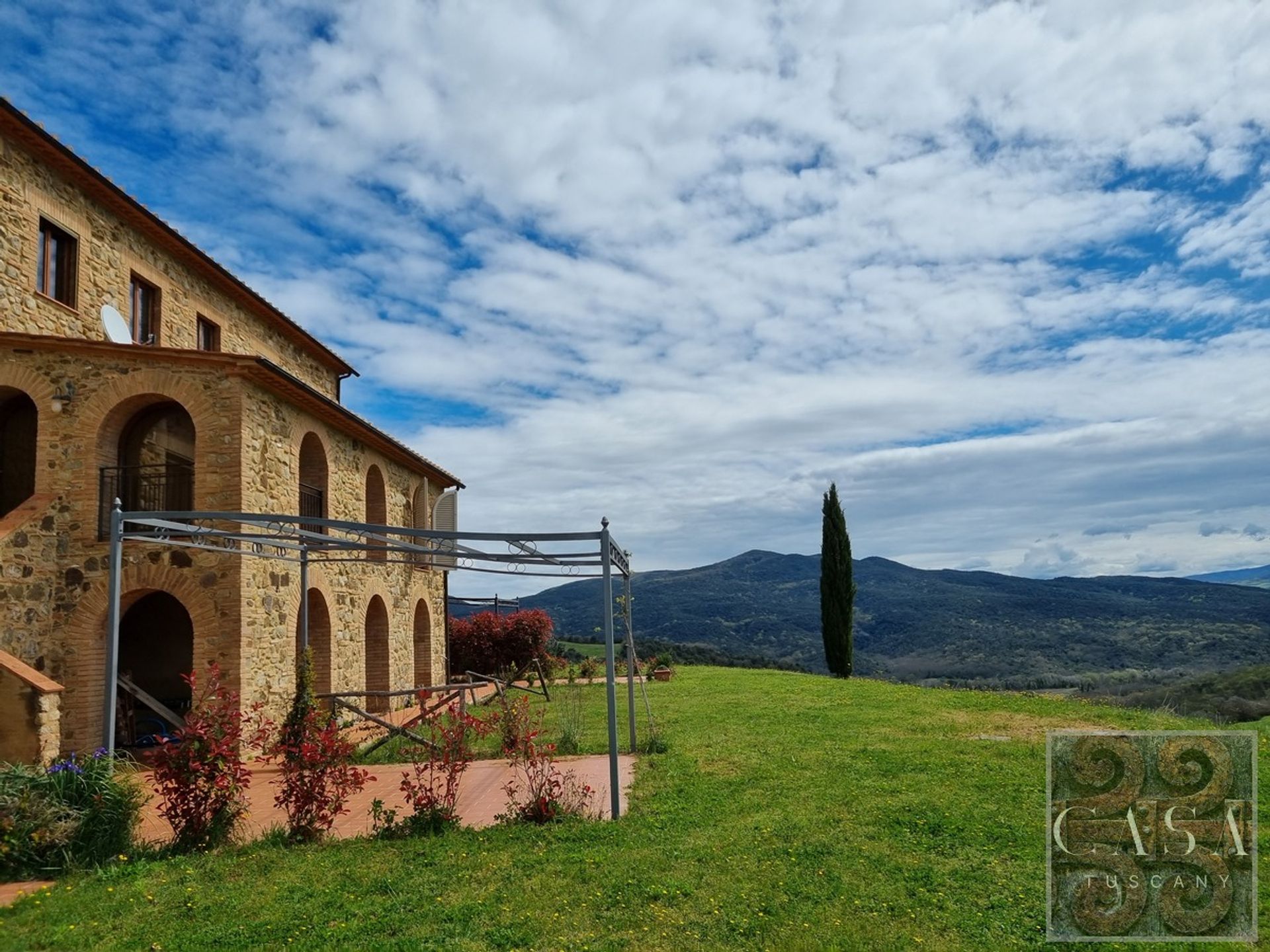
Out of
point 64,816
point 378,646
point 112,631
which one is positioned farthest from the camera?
point 378,646

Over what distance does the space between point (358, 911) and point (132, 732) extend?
28.4ft

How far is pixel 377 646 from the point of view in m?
17.5

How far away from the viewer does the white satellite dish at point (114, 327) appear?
41.9 feet

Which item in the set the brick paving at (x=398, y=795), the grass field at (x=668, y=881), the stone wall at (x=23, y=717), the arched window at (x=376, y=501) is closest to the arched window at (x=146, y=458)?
the stone wall at (x=23, y=717)

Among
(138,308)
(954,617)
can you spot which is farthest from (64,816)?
(954,617)

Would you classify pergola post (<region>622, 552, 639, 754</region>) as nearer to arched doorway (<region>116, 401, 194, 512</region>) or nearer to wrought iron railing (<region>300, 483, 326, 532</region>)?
wrought iron railing (<region>300, 483, 326, 532</region>)

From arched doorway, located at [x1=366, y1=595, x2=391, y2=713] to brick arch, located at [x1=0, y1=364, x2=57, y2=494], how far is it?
6.99 m

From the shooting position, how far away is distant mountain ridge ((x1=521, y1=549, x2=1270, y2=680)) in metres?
64.2

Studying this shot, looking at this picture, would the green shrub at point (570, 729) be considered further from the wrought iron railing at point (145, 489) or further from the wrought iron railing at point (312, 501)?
the wrought iron railing at point (145, 489)

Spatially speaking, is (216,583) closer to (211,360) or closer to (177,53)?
(211,360)

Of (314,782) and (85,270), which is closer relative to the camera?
(314,782)

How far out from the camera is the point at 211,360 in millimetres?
11500

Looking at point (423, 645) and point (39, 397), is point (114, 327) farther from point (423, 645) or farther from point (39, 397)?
point (423, 645)

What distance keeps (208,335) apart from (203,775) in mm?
11693
